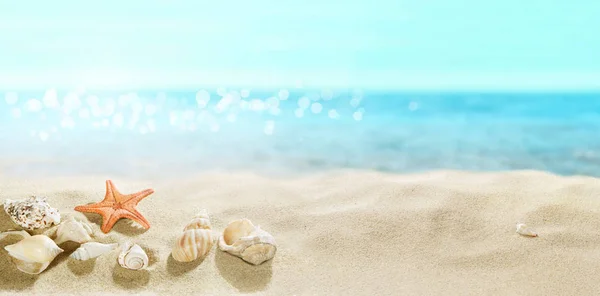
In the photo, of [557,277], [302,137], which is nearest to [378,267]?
[557,277]

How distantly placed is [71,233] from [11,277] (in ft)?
1.09

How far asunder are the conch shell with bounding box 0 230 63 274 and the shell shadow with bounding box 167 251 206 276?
1.86 ft

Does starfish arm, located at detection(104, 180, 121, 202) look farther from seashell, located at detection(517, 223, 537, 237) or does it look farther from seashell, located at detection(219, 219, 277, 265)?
seashell, located at detection(517, 223, 537, 237)


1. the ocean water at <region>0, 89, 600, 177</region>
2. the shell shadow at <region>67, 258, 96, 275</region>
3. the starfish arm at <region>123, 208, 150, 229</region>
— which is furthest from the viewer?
the ocean water at <region>0, 89, 600, 177</region>

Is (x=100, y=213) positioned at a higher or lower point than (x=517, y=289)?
higher

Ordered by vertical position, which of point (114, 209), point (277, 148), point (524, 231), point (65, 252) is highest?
point (114, 209)

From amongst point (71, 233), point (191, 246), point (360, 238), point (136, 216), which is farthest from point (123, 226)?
point (360, 238)

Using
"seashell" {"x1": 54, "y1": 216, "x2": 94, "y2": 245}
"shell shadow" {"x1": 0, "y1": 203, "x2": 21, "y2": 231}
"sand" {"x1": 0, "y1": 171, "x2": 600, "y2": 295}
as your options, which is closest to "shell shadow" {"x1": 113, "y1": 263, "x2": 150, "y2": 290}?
"sand" {"x1": 0, "y1": 171, "x2": 600, "y2": 295}

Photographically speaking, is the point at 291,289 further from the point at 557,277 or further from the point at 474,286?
the point at 557,277

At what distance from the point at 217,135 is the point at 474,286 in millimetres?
5579

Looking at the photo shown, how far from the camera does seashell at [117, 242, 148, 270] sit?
241 centimetres

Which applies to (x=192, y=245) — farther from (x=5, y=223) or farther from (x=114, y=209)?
(x=5, y=223)

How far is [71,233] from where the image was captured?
256 cm

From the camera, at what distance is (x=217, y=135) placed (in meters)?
7.48
